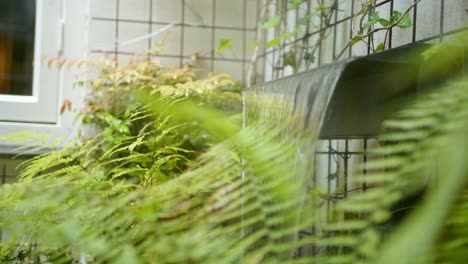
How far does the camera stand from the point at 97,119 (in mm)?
2418

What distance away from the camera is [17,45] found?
2.73 metres

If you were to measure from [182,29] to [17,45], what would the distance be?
2.51ft

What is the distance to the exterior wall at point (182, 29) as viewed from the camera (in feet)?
8.59

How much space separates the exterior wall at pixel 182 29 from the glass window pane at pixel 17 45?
34 cm

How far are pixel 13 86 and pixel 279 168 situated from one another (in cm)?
234

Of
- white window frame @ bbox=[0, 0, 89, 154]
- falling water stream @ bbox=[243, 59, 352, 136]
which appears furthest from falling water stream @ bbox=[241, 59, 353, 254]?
white window frame @ bbox=[0, 0, 89, 154]

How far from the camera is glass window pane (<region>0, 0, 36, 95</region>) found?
2.71m

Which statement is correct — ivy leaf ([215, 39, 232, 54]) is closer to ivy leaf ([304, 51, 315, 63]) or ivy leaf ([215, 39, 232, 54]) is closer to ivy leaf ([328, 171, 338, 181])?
ivy leaf ([304, 51, 315, 63])

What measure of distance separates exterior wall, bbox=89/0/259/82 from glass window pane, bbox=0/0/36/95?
1.10ft

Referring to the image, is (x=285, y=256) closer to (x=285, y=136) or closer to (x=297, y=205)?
(x=297, y=205)

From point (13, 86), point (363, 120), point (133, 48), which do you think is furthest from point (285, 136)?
point (13, 86)

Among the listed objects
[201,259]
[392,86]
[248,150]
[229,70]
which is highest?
[229,70]

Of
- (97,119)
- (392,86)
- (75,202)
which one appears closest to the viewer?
(75,202)

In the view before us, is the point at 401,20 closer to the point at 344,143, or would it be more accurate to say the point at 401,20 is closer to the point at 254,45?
the point at 344,143
